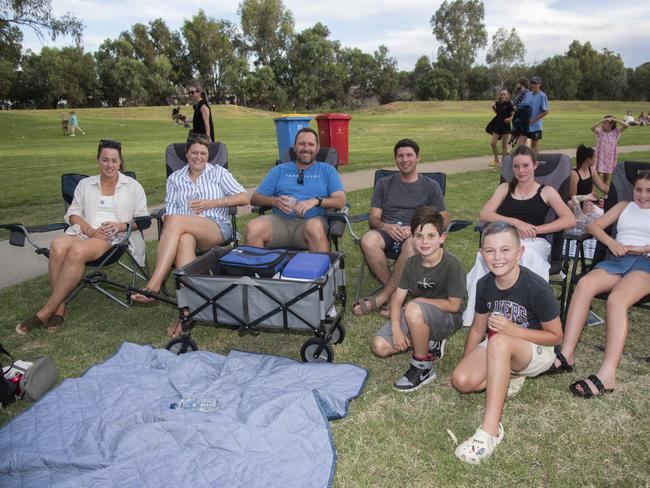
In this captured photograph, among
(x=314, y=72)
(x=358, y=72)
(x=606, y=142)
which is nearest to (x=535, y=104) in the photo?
(x=606, y=142)

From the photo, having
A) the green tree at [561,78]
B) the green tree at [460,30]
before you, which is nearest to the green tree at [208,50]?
the green tree at [460,30]

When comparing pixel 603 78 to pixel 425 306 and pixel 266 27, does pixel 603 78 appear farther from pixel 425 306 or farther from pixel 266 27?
pixel 425 306

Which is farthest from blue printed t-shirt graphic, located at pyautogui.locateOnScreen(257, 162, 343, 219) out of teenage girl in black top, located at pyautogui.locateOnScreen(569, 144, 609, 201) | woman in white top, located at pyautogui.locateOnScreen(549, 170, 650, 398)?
teenage girl in black top, located at pyautogui.locateOnScreen(569, 144, 609, 201)

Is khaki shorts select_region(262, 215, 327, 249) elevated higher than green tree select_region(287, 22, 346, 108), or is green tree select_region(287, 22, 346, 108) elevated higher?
green tree select_region(287, 22, 346, 108)

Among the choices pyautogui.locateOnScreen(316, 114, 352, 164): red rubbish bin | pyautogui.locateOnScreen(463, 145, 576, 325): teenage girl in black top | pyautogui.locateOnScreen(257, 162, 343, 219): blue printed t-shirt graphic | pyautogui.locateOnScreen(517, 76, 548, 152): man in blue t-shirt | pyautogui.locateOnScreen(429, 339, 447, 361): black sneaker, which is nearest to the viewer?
pyautogui.locateOnScreen(429, 339, 447, 361): black sneaker

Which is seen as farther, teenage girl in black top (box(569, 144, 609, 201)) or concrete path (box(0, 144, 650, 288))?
teenage girl in black top (box(569, 144, 609, 201))

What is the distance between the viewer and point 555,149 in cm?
1339

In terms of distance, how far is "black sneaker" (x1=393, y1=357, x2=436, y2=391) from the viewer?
2861 mm

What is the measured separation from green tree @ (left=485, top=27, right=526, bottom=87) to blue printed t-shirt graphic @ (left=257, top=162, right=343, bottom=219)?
217ft

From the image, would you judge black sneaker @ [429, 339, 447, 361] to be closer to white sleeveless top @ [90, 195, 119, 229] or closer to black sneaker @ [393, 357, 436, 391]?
black sneaker @ [393, 357, 436, 391]

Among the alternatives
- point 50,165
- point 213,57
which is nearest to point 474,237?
point 50,165

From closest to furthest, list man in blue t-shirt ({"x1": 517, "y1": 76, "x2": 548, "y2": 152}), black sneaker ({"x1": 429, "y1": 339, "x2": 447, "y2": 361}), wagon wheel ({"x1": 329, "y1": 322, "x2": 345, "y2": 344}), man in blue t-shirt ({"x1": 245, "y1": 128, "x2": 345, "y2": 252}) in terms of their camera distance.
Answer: black sneaker ({"x1": 429, "y1": 339, "x2": 447, "y2": 361}) < wagon wheel ({"x1": 329, "y1": 322, "x2": 345, "y2": 344}) < man in blue t-shirt ({"x1": 245, "y1": 128, "x2": 345, "y2": 252}) < man in blue t-shirt ({"x1": 517, "y1": 76, "x2": 548, "y2": 152})

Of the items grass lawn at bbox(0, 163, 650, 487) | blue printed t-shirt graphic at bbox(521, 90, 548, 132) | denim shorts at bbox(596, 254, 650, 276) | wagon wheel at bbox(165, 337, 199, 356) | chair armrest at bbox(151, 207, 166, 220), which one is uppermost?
blue printed t-shirt graphic at bbox(521, 90, 548, 132)

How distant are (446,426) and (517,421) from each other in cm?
36
